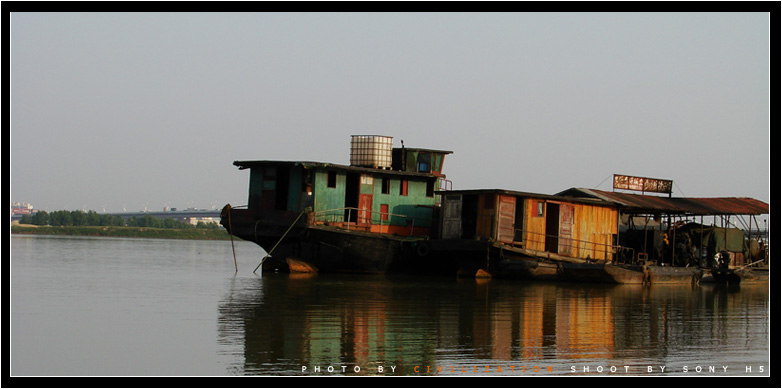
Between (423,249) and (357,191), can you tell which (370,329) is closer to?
(423,249)

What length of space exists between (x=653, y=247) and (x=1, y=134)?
24.9 m

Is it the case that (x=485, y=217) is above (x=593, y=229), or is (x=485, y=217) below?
above

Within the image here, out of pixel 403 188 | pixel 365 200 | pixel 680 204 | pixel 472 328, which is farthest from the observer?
pixel 680 204

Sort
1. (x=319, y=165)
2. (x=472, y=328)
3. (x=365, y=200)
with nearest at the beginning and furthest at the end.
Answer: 1. (x=472, y=328)
2. (x=319, y=165)
3. (x=365, y=200)

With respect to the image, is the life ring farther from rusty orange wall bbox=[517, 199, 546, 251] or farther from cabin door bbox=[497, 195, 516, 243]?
rusty orange wall bbox=[517, 199, 546, 251]

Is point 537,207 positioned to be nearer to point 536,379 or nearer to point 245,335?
point 245,335

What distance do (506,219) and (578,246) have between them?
2.89m

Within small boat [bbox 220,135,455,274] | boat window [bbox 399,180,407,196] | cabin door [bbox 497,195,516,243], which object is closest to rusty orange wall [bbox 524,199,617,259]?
cabin door [bbox 497,195,516,243]

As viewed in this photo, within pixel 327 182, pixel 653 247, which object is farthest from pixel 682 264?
pixel 327 182

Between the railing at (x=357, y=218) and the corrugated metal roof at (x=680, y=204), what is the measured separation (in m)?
5.94

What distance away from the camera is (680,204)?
32812 mm

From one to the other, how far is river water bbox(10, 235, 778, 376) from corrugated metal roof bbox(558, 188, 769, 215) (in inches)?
253

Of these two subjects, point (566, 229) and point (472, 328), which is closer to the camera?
point (472, 328)

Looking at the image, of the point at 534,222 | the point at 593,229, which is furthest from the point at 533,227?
the point at 593,229
